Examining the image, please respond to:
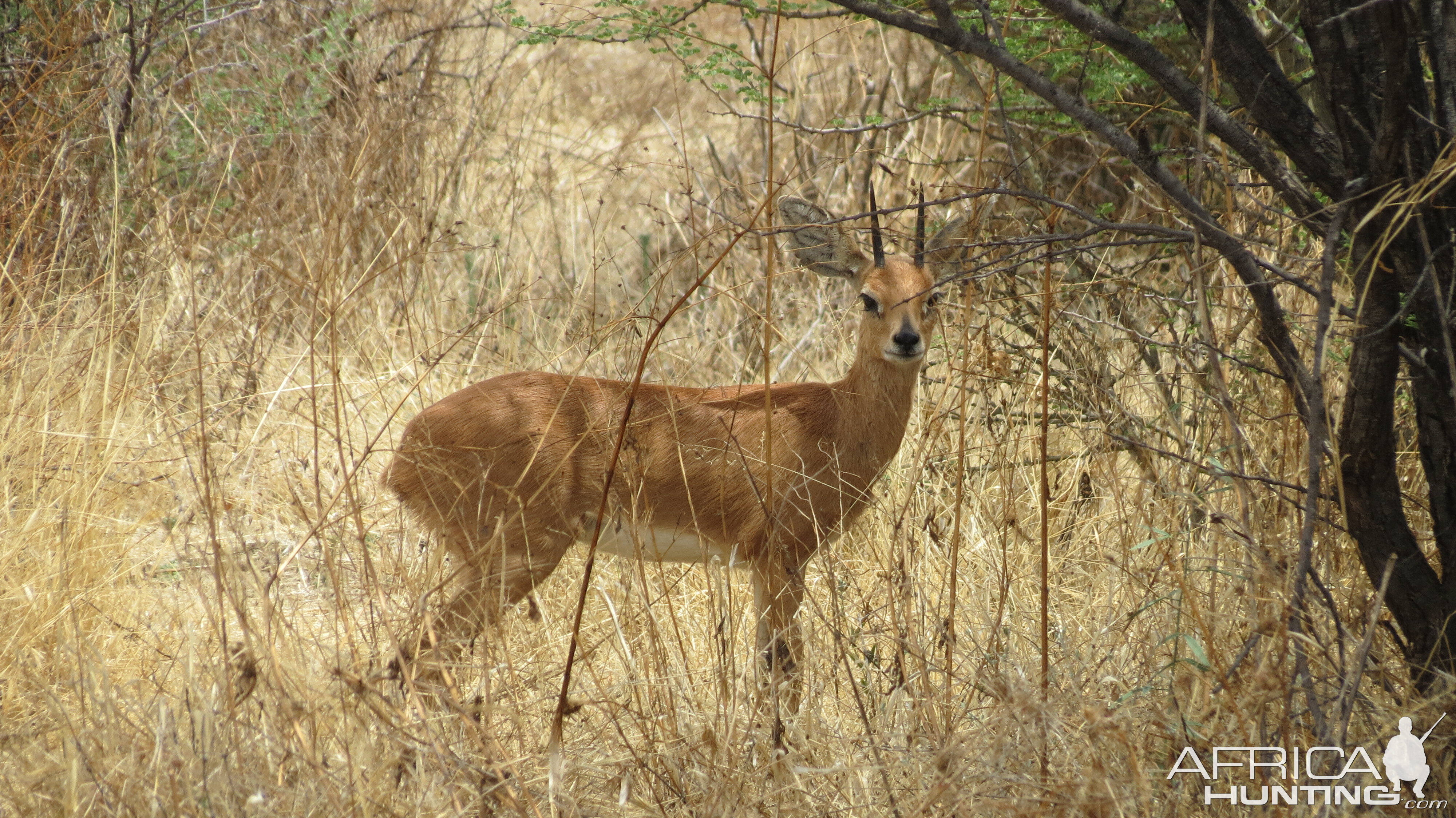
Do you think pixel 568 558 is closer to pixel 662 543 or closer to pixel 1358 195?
pixel 662 543

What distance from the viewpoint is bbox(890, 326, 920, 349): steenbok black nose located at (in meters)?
4.17

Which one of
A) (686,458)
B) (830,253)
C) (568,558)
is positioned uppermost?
(830,253)

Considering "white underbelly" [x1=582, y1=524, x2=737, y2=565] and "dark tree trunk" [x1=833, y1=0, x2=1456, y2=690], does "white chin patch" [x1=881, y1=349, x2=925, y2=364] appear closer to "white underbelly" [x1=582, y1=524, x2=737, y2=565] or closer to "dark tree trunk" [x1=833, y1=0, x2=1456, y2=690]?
"white underbelly" [x1=582, y1=524, x2=737, y2=565]

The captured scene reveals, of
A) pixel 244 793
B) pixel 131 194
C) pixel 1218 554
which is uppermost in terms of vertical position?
pixel 131 194

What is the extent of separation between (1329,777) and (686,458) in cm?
225

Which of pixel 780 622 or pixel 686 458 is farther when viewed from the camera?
pixel 686 458

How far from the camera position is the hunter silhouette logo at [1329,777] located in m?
2.46

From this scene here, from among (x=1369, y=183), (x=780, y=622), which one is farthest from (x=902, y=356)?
(x=1369, y=183)

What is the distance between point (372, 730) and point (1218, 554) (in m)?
2.16

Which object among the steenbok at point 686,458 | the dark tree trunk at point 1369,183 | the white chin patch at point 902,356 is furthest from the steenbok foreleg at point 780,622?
the dark tree trunk at point 1369,183

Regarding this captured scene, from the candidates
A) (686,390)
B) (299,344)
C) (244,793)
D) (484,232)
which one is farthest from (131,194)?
(244,793)

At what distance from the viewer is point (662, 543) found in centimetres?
432

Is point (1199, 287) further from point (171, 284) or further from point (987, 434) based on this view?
point (171, 284)

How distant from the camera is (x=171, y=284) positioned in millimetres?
6105
